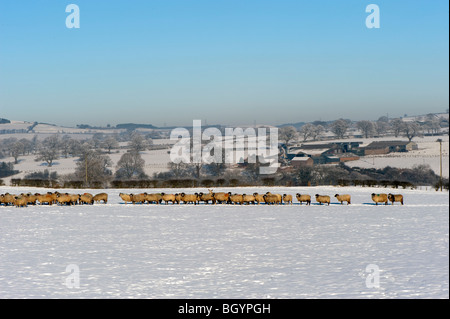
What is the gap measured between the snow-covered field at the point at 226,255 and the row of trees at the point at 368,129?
9256cm

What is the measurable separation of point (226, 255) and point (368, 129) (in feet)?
431

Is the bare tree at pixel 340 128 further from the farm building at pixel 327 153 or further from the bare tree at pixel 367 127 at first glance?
the farm building at pixel 327 153

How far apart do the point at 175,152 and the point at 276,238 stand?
80.1 m

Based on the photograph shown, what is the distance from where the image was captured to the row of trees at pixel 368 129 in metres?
120

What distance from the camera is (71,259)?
13062mm

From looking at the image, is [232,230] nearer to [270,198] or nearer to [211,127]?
[270,198]

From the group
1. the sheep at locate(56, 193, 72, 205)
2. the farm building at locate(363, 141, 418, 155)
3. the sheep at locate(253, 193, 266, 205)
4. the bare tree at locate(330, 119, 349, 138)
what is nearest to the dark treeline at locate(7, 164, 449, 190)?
the sheep at locate(253, 193, 266, 205)

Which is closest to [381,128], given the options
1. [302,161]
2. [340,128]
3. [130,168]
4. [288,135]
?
[340,128]

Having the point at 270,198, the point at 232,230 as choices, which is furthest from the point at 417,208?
the point at 232,230

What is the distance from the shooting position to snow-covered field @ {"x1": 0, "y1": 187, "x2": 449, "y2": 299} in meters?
10.1

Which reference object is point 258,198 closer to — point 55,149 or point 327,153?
point 327,153

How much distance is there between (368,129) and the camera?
13838 centimetres

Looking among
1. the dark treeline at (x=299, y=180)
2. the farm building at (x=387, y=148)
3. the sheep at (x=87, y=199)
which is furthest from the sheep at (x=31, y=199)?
the farm building at (x=387, y=148)

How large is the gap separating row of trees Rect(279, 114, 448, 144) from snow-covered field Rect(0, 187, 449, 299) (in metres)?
92.6
